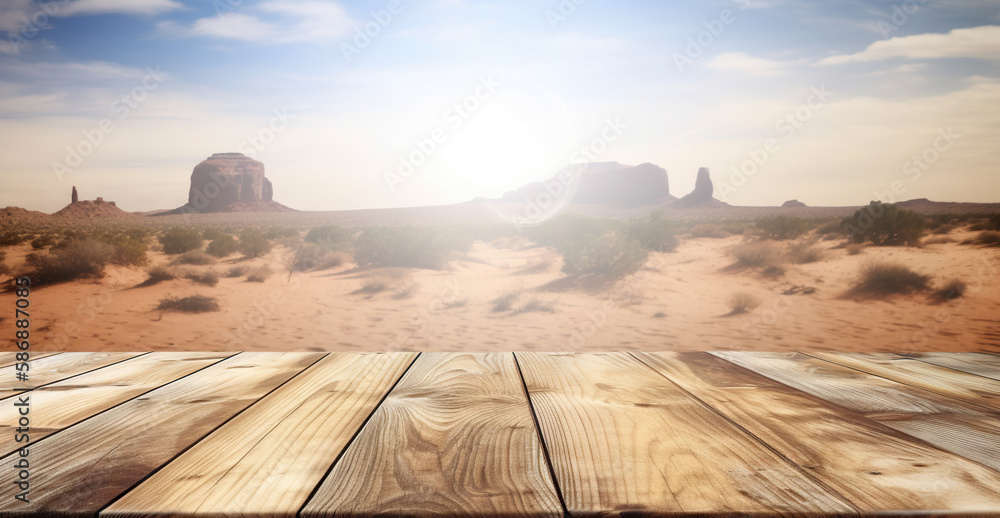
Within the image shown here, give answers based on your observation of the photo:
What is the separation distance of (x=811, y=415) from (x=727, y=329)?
1064 cm

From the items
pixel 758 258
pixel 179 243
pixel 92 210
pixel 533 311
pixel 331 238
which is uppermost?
pixel 92 210

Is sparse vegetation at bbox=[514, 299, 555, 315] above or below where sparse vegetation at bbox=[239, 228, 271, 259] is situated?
below

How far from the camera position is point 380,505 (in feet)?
2.66

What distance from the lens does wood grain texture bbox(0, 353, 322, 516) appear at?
0.85 metres

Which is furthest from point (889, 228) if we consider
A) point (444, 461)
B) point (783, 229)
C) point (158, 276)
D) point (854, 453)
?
point (158, 276)

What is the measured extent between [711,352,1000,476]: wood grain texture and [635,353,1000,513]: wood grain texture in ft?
0.18

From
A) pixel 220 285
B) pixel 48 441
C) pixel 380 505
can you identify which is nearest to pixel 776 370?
pixel 380 505

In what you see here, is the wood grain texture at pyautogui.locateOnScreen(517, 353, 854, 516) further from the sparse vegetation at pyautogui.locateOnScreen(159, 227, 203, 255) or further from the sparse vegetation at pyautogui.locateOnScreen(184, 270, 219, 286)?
the sparse vegetation at pyautogui.locateOnScreen(159, 227, 203, 255)

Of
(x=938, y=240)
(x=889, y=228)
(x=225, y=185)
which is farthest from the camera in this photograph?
(x=225, y=185)

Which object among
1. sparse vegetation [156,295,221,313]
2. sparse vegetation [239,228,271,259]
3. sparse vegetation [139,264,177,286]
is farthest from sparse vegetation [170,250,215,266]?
sparse vegetation [156,295,221,313]

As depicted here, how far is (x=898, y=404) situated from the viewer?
1.38m

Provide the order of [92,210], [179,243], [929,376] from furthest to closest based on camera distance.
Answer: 1. [92,210]
2. [179,243]
3. [929,376]

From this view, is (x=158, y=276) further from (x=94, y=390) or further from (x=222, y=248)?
(x=94, y=390)

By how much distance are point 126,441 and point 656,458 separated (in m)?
1.03
